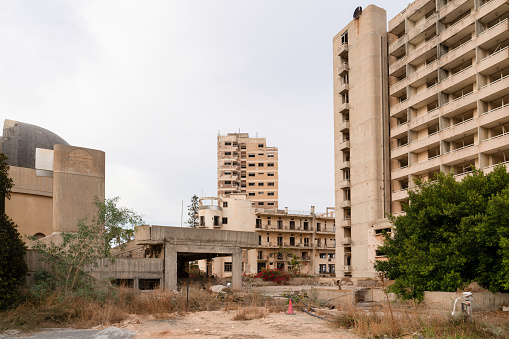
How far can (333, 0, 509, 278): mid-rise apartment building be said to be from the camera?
42.5 m

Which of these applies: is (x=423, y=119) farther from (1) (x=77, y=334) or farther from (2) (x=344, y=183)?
(1) (x=77, y=334)

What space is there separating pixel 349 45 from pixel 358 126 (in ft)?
35.2

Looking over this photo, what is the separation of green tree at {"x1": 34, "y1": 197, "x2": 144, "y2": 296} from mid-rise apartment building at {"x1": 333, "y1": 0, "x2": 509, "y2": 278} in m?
32.8

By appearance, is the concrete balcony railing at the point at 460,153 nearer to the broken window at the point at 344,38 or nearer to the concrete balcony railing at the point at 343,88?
the concrete balcony railing at the point at 343,88

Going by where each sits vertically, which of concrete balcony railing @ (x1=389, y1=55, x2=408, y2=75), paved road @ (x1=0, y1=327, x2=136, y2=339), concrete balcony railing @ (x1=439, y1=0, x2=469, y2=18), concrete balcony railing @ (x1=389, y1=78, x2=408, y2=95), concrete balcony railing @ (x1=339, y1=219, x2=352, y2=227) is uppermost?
concrete balcony railing @ (x1=439, y1=0, x2=469, y2=18)

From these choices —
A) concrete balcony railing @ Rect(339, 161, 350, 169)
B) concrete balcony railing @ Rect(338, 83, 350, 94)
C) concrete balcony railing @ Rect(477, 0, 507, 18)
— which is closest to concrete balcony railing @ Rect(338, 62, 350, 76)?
concrete balcony railing @ Rect(338, 83, 350, 94)

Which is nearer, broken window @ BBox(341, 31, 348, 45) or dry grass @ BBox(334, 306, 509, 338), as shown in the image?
dry grass @ BBox(334, 306, 509, 338)

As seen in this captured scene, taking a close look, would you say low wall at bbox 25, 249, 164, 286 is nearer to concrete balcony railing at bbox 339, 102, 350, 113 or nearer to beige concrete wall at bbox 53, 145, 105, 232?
beige concrete wall at bbox 53, 145, 105, 232

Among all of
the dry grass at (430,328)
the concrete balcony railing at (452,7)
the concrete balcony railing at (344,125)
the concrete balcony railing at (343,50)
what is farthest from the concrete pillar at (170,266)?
the concrete balcony railing at (343,50)

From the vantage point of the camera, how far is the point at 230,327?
1711 centimetres

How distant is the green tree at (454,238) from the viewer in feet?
65.2

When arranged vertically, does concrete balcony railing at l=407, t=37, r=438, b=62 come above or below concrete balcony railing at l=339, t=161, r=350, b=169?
above

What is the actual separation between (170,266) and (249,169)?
80150 millimetres

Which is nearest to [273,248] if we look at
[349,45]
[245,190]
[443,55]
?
[245,190]
